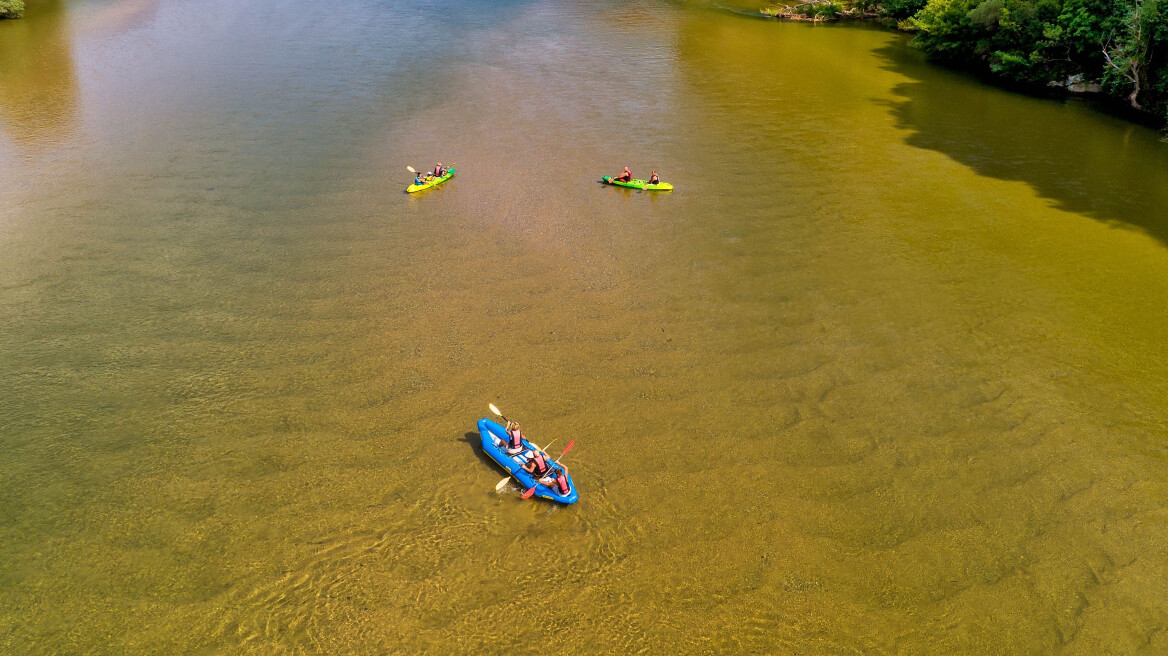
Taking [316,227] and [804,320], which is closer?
[804,320]

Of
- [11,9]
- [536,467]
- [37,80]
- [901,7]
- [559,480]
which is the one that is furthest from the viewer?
[901,7]

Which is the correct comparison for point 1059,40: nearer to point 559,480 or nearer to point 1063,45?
point 1063,45

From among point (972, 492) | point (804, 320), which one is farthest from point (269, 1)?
point (972, 492)

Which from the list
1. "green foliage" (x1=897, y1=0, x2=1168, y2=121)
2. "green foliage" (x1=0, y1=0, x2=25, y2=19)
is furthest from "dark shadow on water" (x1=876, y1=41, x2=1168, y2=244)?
"green foliage" (x1=0, y1=0, x2=25, y2=19)

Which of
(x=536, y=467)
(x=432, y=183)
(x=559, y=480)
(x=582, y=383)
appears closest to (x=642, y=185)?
(x=432, y=183)

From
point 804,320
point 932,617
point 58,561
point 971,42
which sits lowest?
point 58,561

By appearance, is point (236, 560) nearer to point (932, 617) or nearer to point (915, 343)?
point (932, 617)

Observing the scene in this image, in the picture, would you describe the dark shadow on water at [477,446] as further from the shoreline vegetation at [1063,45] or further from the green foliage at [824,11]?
the green foliage at [824,11]

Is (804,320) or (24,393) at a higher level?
(804,320)
